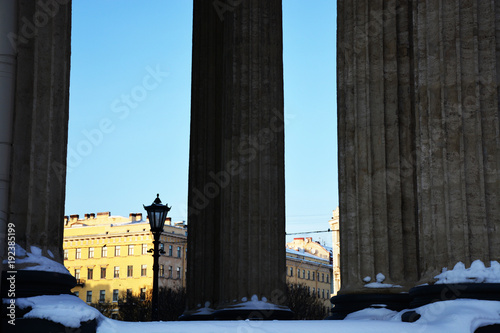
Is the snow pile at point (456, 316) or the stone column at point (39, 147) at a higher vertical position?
the stone column at point (39, 147)

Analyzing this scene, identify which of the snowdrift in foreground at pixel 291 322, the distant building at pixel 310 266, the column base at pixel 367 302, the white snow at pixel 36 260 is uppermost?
the distant building at pixel 310 266

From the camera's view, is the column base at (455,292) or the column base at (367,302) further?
the column base at (367,302)

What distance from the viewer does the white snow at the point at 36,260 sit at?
418 inches

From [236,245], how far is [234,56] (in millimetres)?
4434

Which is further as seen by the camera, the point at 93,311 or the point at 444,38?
the point at 444,38

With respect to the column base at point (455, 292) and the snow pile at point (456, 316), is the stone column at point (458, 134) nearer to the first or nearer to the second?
the column base at point (455, 292)

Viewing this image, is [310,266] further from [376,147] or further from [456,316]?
[456,316]

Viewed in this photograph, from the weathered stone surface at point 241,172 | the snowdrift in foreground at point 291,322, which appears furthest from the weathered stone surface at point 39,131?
the weathered stone surface at point 241,172

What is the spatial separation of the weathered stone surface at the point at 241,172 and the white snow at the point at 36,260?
284 inches

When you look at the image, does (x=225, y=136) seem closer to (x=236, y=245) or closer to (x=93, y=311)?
(x=236, y=245)

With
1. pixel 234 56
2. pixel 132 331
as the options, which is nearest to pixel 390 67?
pixel 234 56

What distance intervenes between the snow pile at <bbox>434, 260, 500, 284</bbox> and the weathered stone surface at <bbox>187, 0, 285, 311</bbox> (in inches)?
258

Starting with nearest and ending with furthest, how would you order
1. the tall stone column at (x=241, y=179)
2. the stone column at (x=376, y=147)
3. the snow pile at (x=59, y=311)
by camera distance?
1. the snow pile at (x=59, y=311)
2. the stone column at (x=376, y=147)
3. the tall stone column at (x=241, y=179)

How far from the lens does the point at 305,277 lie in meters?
150
